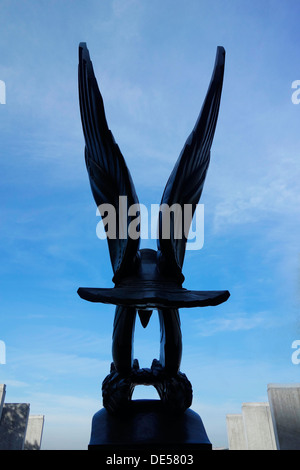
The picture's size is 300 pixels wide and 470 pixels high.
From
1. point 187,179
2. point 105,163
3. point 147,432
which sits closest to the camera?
point 147,432

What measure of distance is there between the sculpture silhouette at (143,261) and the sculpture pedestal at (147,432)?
150 millimetres

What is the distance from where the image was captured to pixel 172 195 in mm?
4082

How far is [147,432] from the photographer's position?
3338 millimetres

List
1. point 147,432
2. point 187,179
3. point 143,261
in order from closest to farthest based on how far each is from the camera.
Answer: point 147,432 → point 187,179 → point 143,261

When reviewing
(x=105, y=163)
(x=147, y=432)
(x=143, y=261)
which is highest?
(x=105, y=163)

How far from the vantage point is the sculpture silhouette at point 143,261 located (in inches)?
137

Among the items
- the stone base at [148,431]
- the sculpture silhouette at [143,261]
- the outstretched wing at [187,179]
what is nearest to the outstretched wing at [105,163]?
Answer: the sculpture silhouette at [143,261]

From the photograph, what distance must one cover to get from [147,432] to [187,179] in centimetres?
276

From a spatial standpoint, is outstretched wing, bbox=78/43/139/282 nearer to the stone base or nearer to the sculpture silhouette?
the sculpture silhouette

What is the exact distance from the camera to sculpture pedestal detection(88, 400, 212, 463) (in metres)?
3.15

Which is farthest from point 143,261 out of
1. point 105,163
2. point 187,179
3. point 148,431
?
point 148,431

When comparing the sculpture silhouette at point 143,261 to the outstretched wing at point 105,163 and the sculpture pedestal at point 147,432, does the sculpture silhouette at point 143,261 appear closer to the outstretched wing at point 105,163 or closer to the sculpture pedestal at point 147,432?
the outstretched wing at point 105,163

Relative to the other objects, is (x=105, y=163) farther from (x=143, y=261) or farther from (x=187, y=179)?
(x=143, y=261)
